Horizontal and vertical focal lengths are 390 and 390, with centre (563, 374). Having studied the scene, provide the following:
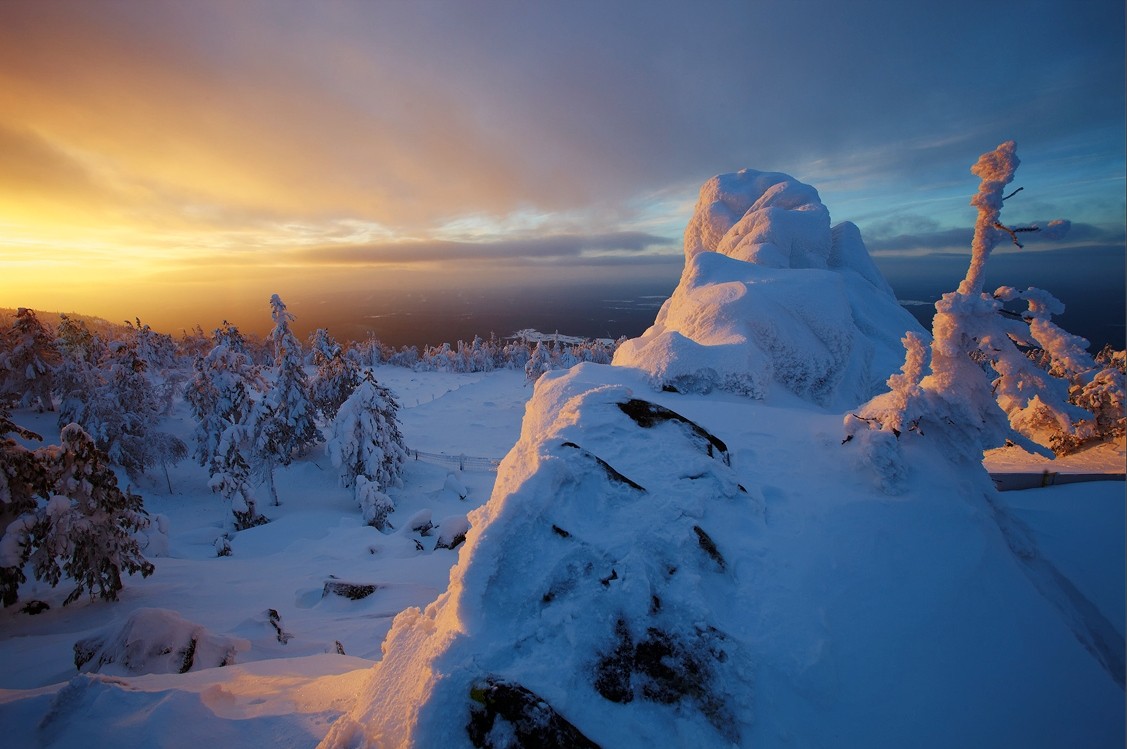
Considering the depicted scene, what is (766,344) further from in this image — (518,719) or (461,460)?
(461,460)

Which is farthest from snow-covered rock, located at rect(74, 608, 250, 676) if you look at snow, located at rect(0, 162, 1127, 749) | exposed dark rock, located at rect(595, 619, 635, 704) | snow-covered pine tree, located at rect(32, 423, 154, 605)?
exposed dark rock, located at rect(595, 619, 635, 704)

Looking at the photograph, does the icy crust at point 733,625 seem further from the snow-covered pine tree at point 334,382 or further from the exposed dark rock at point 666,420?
the snow-covered pine tree at point 334,382

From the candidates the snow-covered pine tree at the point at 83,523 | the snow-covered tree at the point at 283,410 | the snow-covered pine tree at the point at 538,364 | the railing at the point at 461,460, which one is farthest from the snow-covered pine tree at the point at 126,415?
the snow-covered pine tree at the point at 538,364

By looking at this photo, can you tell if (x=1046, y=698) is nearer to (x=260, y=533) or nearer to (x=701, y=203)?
(x=260, y=533)

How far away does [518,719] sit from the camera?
10.7 ft

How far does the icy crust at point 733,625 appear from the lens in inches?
133

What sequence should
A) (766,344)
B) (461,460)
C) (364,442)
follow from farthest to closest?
(461,460) → (364,442) → (766,344)

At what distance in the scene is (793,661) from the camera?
A: 3643mm

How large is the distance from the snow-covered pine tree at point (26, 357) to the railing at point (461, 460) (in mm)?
20857

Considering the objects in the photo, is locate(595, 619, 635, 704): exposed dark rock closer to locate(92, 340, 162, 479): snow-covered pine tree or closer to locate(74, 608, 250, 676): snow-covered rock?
locate(74, 608, 250, 676): snow-covered rock

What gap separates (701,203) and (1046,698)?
85.7 ft

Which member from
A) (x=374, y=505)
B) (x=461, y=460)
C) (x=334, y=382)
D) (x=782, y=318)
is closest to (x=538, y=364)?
(x=334, y=382)

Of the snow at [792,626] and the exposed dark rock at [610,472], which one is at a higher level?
the exposed dark rock at [610,472]

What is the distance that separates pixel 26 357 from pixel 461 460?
2486cm
